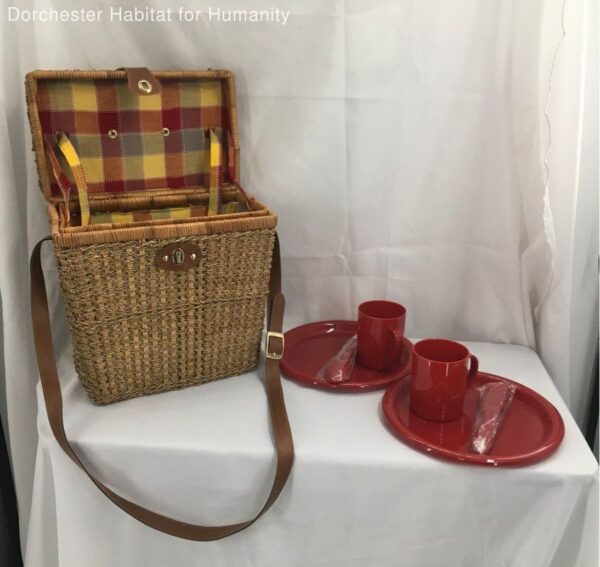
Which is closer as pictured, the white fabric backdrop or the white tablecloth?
the white tablecloth

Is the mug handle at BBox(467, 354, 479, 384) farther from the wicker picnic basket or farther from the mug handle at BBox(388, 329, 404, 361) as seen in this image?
the wicker picnic basket

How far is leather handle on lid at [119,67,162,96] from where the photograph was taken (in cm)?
87

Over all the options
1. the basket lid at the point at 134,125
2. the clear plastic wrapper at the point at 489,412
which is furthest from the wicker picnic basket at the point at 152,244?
the clear plastic wrapper at the point at 489,412

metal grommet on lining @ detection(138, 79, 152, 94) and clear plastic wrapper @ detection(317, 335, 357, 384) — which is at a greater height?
metal grommet on lining @ detection(138, 79, 152, 94)

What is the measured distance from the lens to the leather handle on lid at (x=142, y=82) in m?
0.87

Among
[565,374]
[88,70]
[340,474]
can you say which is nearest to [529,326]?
[565,374]

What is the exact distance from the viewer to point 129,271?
2.59 ft

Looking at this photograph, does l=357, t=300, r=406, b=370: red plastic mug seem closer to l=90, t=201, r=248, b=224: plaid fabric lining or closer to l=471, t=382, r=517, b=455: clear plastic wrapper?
l=471, t=382, r=517, b=455: clear plastic wrapper

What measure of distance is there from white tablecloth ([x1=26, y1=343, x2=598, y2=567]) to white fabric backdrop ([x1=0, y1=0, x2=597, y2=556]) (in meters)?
0.21

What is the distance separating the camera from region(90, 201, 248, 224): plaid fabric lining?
932 millimetres

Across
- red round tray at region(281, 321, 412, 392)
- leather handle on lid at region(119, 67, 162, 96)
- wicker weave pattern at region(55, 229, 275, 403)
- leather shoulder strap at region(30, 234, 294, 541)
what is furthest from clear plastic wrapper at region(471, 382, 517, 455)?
leather handle on lid at region(119, 67, 162, 96)

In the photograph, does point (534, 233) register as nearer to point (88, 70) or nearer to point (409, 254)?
point (409, 254)

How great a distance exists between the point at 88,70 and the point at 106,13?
0.32 feet

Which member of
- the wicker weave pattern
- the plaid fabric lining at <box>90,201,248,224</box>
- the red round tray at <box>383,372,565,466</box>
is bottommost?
the red round tray at <box>383,372,565,466</box>
